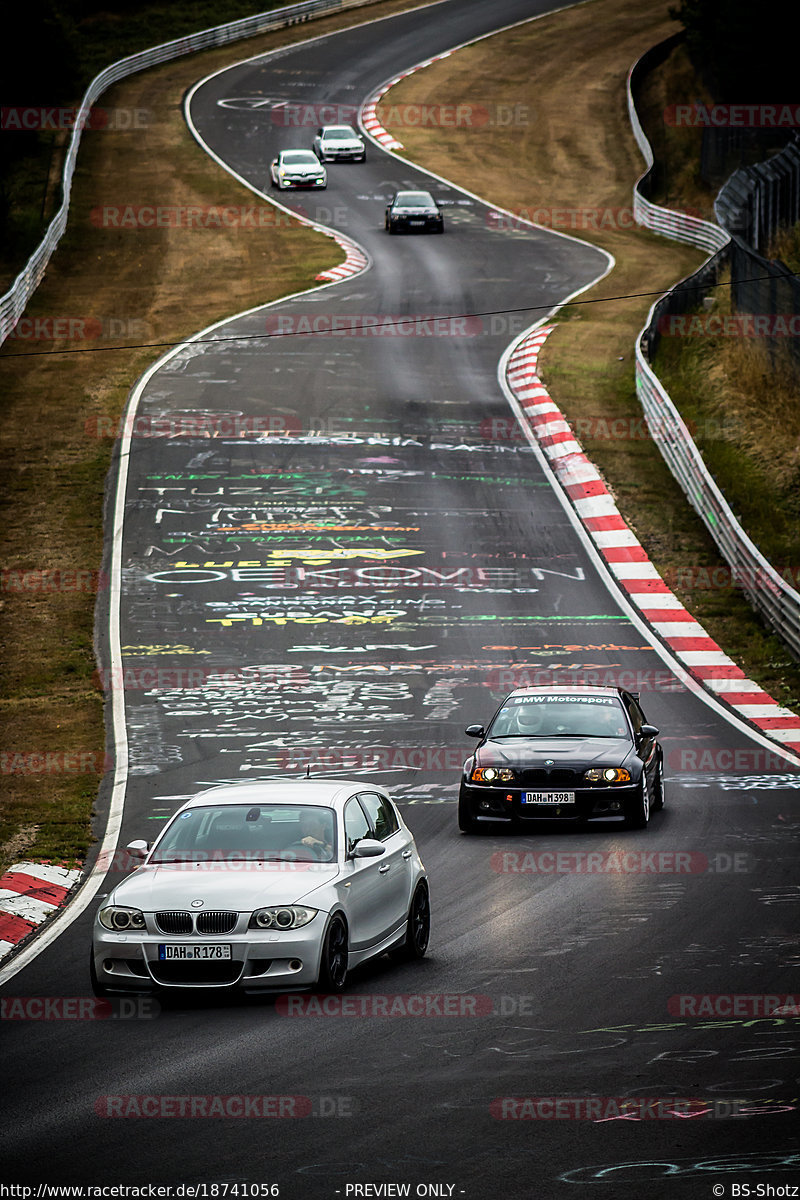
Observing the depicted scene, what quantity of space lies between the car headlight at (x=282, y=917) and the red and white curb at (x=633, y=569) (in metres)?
11.3

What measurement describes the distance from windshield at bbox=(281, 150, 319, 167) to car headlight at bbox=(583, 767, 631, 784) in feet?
160

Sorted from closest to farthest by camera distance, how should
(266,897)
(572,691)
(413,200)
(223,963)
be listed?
(223,963)
(266,897)
(572,691)
(413,200)

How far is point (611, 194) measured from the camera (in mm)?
63094

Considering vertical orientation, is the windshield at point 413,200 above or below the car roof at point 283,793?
below

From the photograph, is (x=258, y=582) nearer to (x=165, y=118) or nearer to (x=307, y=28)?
(x=165, y=118)

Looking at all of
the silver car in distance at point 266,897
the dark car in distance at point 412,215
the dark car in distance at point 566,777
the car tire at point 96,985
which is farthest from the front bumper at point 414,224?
the car tire at point 96,985

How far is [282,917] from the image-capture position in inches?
400

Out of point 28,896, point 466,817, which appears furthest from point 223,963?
point 466,817

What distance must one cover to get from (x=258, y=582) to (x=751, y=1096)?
20034mm

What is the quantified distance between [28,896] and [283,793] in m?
A: 3.92

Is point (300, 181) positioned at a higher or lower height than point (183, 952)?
lower

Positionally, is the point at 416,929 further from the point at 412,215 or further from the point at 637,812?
the point at 412,215

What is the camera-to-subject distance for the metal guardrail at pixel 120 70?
45000 mm

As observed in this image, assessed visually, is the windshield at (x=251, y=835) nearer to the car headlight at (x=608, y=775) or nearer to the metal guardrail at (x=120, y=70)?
the car headlight at (x=608, y=775)
